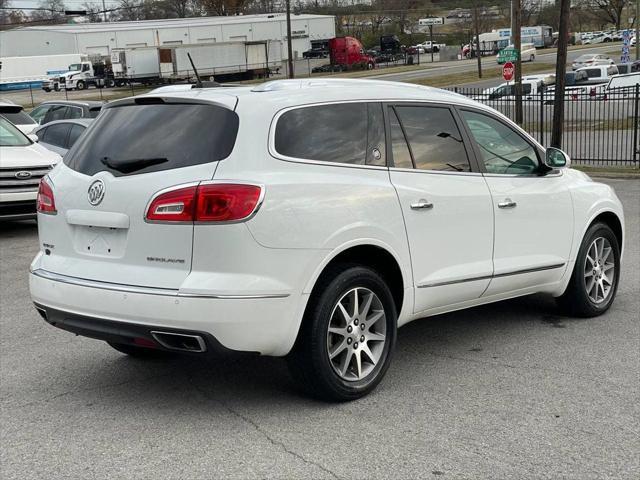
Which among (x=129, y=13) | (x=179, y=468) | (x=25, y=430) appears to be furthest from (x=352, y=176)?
(x=129, y=13)

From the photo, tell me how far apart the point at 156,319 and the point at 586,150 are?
2037 centimetres

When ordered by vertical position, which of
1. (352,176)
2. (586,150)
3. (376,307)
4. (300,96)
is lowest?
(586,150)

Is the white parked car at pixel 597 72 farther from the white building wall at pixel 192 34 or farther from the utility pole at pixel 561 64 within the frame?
the white building wall at pixel 192 34

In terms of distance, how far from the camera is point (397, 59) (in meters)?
85.4

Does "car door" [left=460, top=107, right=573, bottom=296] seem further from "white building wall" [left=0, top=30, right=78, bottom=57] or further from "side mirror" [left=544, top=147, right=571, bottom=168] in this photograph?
"white building wall" [left=0, top=30, right=78, bottom=57]

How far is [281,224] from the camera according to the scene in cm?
430

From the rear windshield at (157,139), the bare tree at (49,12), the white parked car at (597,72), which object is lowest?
the white parked car at (597,72)

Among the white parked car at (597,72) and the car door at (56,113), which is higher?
the car door at (56,113)

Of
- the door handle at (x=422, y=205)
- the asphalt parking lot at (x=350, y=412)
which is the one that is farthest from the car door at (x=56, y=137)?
the door handle at (x=422, y=205)

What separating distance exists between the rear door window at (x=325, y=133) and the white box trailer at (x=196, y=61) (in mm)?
59084

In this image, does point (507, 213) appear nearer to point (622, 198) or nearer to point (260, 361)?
point (260, 361)

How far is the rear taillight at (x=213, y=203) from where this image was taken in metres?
4.20

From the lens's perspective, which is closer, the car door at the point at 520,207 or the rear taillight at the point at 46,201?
the rear taillight at the point at 46,201

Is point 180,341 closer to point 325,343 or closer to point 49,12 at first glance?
point 325,343
